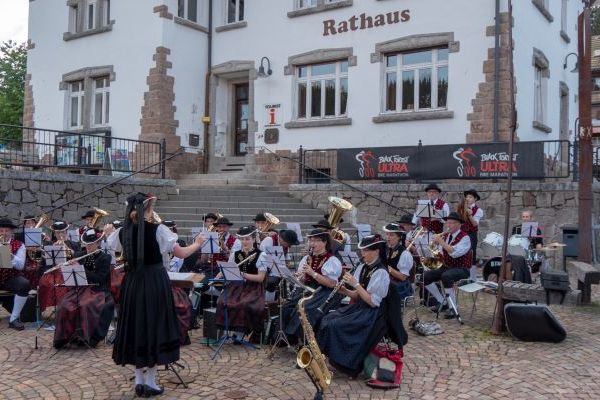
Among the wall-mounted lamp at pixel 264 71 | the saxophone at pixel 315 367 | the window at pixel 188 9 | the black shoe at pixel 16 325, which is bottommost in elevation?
the black shoe at pixel 16 325

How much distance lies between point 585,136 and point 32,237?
29.8ft

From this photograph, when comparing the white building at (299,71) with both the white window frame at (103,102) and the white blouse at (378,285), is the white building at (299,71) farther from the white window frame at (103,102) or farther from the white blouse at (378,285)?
the white blouse at (378,285)

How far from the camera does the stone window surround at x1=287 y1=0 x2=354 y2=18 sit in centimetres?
1758

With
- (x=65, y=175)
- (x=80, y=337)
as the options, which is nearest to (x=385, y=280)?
(x=80, y=337)

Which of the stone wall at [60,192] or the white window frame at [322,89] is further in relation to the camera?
the white window frame at [322,89]

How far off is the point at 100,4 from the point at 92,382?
17.5 m

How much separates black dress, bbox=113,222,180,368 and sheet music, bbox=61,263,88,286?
72.9 inches

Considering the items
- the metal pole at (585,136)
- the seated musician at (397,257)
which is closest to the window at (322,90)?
the metal pole at (585,136)

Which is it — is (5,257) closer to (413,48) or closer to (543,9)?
(413,48)

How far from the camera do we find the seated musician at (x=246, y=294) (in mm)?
7238

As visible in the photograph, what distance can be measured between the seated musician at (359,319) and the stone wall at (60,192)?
31.0ft

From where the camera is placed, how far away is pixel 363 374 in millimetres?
6211

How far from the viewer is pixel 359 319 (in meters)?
6.08

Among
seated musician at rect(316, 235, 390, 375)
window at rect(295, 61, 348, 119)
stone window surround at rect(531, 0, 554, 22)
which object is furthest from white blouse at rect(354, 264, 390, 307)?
stone window surround at rect(531, 0, 554, 22)
